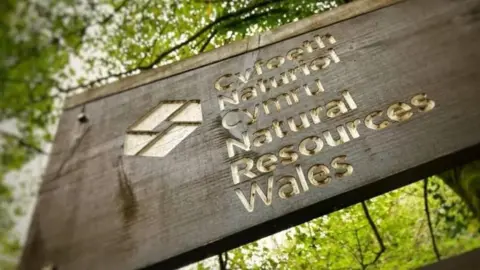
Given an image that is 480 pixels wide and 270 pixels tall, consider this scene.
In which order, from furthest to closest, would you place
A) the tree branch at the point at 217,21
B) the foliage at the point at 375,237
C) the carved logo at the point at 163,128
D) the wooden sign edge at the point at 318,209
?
1. the foliage at the point at 375,237
2. the tree branch at the point at 217,21
3. the carved logo at the point at 163,128
4. the wooden sign edge at the point at 318,209

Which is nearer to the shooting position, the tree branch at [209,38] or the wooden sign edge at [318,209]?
the wooden sign edge at [318,209]

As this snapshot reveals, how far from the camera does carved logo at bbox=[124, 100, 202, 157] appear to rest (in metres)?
1.53

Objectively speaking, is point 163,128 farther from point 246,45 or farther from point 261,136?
point 246,45

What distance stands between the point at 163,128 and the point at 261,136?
1.41ft

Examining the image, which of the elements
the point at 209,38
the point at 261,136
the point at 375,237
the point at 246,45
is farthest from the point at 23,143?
the point at 375,237

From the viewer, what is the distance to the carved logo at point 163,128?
1.53m

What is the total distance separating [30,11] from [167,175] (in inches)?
135

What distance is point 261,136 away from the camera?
145cm

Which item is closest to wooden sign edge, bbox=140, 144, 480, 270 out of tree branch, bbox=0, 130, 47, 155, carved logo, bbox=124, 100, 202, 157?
carved logo, bbox=124, 100, 202, 157

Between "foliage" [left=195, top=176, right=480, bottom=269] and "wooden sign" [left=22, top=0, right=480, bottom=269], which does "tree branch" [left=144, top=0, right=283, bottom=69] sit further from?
"foliage" [left=195, top=176, right=480, bottom=269]

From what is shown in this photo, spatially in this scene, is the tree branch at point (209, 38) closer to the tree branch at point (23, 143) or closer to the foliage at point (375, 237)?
the tree branch at point (23, 143)

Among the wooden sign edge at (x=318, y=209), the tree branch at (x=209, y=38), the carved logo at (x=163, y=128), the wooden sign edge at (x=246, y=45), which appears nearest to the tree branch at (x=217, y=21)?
the tree branch at (x=209, y=38)

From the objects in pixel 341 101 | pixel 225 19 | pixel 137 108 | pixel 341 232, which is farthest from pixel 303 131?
pixel 341 232

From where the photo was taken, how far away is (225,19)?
349 centimetres
